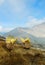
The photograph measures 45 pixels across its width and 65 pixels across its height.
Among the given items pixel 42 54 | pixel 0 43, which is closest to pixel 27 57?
pixel 42 54

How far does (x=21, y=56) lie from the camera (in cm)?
971

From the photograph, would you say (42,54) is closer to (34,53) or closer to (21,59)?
(34,53)

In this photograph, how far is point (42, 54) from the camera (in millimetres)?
10391

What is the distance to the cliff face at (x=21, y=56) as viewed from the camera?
9102 millimetres

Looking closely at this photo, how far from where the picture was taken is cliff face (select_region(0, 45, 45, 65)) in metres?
9.10

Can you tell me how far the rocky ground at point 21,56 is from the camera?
9102mm

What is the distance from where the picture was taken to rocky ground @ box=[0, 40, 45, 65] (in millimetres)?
9102

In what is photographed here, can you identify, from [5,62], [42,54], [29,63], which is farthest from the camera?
[42,54]

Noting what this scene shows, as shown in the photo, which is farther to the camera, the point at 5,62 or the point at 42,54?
the point at 42,54

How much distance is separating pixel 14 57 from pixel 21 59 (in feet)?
1.45

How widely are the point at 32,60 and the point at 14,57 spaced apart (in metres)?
1.12

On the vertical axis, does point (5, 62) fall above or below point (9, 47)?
below

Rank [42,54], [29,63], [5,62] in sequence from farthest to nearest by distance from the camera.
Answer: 1. [42,54]
2. [29,63]
3. [5,62]

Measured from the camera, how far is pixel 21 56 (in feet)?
31.9
